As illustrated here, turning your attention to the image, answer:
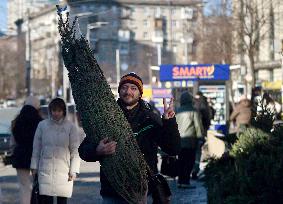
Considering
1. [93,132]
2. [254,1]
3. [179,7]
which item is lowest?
[93,132]

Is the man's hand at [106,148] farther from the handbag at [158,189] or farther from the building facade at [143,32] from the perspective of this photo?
the building facade at [143,32]

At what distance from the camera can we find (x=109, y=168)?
5.87m

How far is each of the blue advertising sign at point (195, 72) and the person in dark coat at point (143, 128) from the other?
68.9ft

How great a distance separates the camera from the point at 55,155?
31.9 ft

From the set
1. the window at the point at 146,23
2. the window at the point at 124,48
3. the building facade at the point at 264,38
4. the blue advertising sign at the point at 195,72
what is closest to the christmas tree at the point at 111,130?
the building facade at the point at 264,38

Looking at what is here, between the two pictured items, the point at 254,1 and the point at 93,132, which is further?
the point at 254,1

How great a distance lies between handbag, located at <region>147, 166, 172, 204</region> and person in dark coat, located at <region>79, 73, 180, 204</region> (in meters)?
0.04

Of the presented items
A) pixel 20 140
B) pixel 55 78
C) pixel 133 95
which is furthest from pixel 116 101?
pixel 55 78

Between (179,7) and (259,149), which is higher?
(179,7)

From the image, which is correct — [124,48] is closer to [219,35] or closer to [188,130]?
[219,35]

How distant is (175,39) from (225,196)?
12438cm

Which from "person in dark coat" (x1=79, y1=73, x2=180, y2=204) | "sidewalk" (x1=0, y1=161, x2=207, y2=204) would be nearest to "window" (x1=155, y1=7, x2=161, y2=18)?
"sidewalk" (x1=0, y1=161, x2=207, y2=204)

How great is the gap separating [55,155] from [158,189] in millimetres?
3860

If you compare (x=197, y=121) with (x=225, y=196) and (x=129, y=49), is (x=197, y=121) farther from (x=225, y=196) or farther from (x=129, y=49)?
(x=129, y=49)
